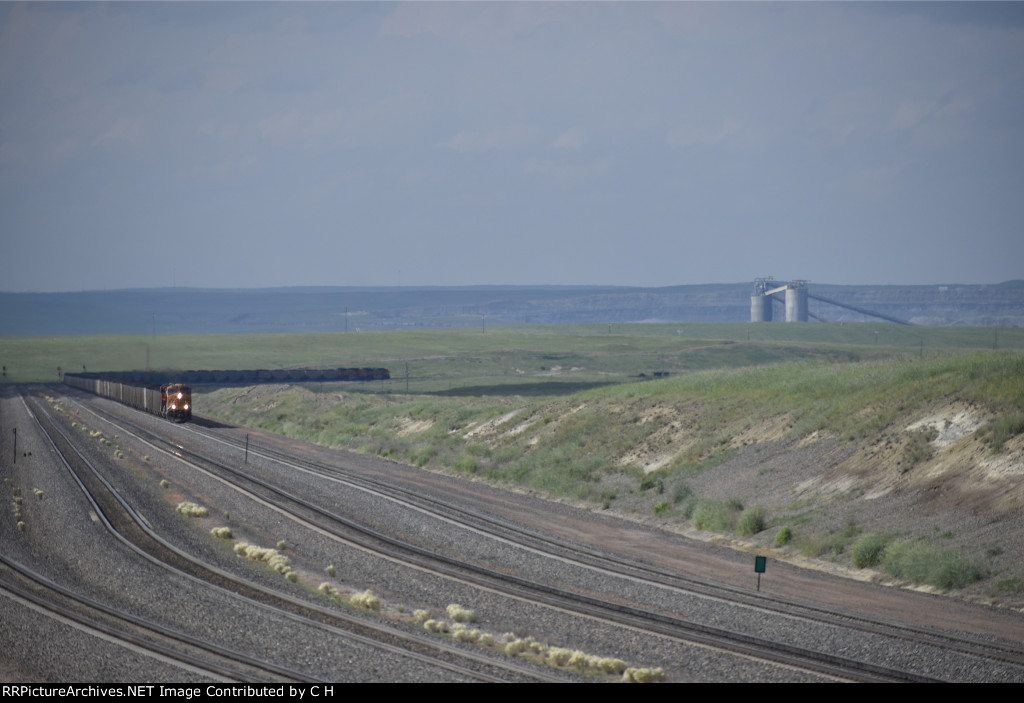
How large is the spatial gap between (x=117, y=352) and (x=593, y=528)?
168778 mm

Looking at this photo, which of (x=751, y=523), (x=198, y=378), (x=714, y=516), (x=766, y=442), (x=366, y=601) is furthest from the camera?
(x=198, y=378)

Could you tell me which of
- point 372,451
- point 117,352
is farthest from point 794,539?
point 117,352

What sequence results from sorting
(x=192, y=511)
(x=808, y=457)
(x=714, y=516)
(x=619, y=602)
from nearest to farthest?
(x=619, y=602)
(x=714, y=516)
(x=192, y=511)
(x=808, y=457)

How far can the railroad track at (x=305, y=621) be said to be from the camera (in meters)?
16.1

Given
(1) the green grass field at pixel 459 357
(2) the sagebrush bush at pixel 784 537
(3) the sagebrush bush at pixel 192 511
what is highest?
(1) the green grass field at pixel 459 357

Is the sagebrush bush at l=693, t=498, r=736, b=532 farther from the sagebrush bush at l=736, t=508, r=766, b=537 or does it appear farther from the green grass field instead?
the green grass field

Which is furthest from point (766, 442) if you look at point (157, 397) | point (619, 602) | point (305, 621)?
point (157, 397)

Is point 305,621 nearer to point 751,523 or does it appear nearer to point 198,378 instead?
point 751,523

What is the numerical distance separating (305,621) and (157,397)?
6564 cm

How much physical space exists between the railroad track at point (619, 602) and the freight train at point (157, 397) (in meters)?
40.7

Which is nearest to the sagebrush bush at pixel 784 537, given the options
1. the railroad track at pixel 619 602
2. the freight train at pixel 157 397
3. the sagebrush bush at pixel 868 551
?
the sagebrush bush at pixel 868 551

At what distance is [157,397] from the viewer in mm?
80312

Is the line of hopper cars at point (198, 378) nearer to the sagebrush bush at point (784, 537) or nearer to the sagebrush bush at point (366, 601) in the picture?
the sagebrush bush at point (784, 537)

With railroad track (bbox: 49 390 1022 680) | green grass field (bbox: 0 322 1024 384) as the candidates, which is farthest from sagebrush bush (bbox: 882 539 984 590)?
green grass field (bbox: 0 322 1024 384)
